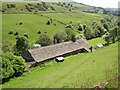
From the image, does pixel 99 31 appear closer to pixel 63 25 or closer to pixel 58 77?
pixel 63 25

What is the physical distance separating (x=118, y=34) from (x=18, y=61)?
151 ft

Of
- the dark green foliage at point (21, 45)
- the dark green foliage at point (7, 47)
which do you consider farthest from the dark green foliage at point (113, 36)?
the dark green foliage at point (7, 47)

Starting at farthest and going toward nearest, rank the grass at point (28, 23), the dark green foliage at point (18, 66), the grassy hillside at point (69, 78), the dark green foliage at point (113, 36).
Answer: the grass at point (28, 23) → the dark green foliage at point (113, 36) → the dark green foliage at point (18, 66) → the grassy hillside at point (69, 78)

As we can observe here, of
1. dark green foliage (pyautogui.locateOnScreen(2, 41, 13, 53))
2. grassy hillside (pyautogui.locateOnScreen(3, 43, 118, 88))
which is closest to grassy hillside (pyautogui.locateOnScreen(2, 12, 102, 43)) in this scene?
dark green foliage (pyautogui.locateOnScreen(2, 41, 13, 53))

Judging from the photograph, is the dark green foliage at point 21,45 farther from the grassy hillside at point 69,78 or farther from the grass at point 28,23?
the grassy hillside at point 69,78

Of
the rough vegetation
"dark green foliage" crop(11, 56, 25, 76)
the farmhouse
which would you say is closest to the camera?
the rough vegetation

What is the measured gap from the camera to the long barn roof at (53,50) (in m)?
69.1

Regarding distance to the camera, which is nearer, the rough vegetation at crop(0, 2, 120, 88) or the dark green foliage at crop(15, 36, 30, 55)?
the rough vegetation at crop(0, 2, 120, 88)

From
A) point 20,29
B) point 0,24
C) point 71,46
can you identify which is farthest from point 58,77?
point 0,24

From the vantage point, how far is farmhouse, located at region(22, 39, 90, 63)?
68556 millimetres

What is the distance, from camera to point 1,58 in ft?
174

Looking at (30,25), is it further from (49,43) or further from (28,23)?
(49,43)

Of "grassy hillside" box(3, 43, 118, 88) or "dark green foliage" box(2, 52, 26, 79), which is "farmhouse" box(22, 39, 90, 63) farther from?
"grassy hillside" box(3, 43, 118, 88)

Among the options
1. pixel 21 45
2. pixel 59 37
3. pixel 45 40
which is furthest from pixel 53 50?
pixel 59 37
